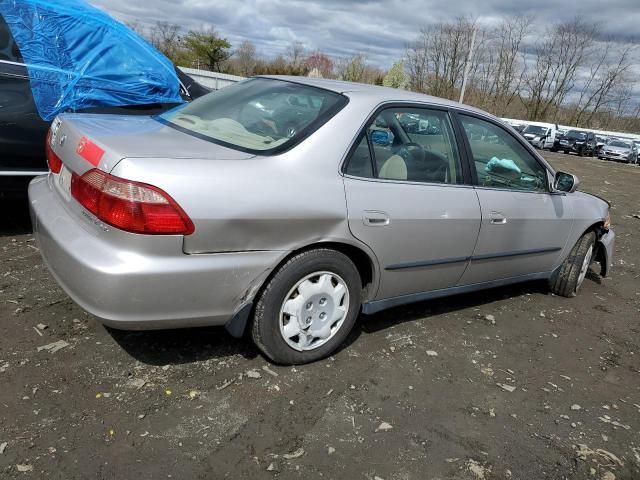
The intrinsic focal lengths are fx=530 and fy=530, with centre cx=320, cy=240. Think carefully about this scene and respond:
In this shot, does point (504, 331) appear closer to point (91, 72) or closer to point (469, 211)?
point (469, 211)

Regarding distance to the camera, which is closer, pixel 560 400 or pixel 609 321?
pixel 560 400

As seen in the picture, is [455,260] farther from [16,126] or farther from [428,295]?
[16,126]

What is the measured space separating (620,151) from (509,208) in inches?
1286

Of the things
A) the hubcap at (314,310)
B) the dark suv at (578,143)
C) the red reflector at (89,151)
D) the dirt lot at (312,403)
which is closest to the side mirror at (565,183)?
the dirt lot at (312,403)

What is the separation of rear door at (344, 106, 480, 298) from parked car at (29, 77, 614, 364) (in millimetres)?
10

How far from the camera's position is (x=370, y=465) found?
235cm

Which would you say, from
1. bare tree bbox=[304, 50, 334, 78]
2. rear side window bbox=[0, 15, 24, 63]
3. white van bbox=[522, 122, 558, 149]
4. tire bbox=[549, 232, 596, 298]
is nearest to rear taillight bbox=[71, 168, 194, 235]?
rear side window bbox=[0, 15, 24, 63]

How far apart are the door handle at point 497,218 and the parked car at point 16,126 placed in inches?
141

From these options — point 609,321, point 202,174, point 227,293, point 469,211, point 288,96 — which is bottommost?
point 609,321

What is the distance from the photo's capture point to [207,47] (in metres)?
48.1

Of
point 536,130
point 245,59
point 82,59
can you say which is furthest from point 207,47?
point 82,59

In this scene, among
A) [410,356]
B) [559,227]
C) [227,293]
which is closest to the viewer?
[227,293]

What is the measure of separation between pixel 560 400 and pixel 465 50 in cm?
5708

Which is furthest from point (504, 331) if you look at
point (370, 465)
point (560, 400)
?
point (370, 465)
